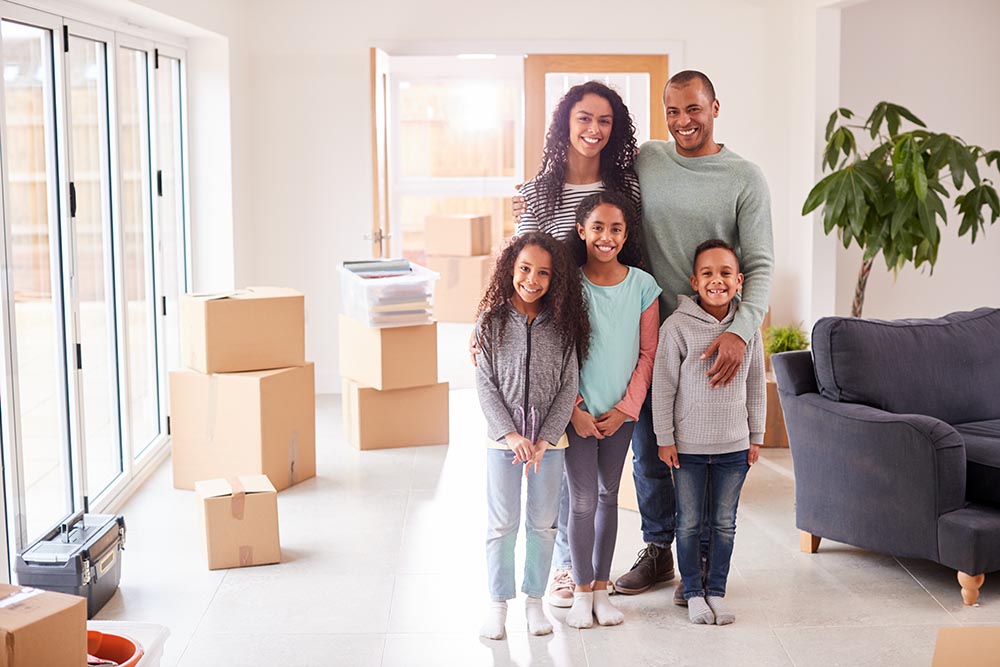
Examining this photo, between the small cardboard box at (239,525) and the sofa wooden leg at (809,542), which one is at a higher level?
the small cardboard box at (239,525)

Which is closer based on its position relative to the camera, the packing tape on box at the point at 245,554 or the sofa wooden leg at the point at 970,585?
the sofa wooden leg at the point at 970,585

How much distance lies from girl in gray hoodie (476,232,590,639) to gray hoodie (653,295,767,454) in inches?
10.0

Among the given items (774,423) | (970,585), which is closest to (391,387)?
(774,423)

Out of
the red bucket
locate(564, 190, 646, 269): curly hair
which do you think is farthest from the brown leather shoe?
the red bucket

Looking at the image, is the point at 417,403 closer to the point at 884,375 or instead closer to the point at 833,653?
the point at 884,375

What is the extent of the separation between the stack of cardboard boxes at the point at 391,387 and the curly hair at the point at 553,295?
2.09 meters

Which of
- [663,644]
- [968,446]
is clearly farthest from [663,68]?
[663,644]

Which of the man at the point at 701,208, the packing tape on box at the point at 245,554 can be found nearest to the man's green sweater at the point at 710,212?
the man at the point at 701,208

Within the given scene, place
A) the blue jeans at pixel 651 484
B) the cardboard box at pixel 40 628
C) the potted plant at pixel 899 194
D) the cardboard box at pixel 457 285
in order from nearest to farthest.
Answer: the cardboard box at pixel 40 628, the blue jeans at pixel 651 484, the potted plant at pixel 899 194, the cardboard box at pixel 457 285

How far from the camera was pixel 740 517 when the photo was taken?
4434 mm

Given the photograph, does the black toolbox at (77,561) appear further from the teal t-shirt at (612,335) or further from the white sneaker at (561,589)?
the teal t-shirt at (612,335)

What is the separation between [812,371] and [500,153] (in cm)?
669

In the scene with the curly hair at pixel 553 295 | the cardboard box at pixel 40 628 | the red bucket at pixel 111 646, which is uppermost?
the curly hair at pixel 553 295

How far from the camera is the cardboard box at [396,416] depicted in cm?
544
